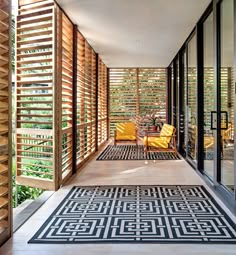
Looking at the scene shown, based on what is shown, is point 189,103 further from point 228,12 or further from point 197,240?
point 197,240

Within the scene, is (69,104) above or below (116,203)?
above

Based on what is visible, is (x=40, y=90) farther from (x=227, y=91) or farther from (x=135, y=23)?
(x=227, y=91)

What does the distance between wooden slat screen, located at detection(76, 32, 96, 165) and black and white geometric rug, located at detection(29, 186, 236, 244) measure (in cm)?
226

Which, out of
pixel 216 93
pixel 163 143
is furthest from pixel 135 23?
pixel 163 143

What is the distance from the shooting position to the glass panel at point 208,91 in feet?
15.6

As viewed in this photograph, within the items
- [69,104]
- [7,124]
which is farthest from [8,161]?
[69,104]

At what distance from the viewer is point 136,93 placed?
1209cm

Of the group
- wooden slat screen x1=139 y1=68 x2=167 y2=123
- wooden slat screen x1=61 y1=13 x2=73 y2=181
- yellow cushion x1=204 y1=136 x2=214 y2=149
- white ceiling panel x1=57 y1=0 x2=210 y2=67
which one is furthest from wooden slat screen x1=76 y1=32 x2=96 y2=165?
wooden slat screen x1=139 y1=68 x2=167 y2=123

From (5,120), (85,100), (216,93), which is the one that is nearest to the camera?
(5,120)

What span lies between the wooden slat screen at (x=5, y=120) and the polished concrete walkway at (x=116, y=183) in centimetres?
22

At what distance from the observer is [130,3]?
4590mm

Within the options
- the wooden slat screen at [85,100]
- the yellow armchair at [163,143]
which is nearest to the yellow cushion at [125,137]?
the wooden slat screen at [85,100]

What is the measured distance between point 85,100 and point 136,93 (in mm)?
5082

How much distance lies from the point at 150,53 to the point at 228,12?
4893mm
